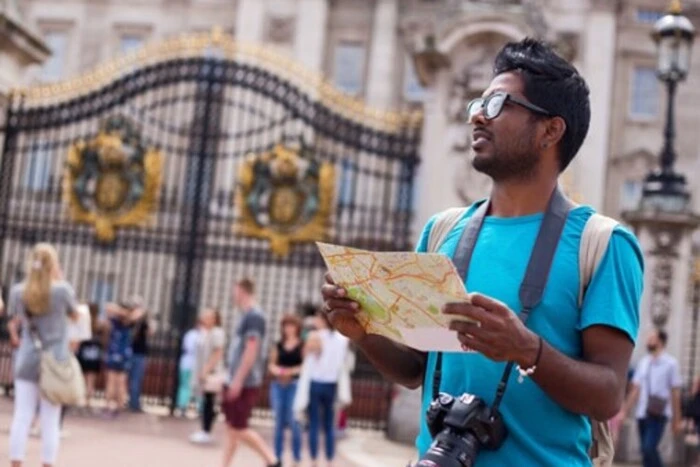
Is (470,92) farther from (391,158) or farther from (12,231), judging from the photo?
(12,231)

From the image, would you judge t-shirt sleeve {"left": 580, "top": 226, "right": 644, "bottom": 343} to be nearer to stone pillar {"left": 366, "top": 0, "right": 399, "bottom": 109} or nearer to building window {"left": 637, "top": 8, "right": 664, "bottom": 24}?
stone pillar {"left": 366, "top": 0, "right": 399, "bottom": 109}

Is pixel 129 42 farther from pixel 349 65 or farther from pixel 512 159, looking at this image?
pixel 512 159

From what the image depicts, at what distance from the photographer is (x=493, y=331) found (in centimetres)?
222

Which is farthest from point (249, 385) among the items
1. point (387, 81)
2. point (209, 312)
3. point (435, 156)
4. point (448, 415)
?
point (387, 81)

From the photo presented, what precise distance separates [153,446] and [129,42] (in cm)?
3085

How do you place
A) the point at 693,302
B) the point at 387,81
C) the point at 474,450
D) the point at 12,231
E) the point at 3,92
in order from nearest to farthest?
the point at 474,450
the point at 3,92
the point at 693,302
the point at 12,231
the point at 387,81

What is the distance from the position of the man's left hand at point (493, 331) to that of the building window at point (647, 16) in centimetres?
3730

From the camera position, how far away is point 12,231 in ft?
49.9

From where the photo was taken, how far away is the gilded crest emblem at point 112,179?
1550 cm

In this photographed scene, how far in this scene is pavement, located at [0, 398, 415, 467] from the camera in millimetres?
9766

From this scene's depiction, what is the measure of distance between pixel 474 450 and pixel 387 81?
114 feet

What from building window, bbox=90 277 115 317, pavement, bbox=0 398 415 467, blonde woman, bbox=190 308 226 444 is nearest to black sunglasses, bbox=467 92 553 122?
pavement, bbox=0 398 415 467

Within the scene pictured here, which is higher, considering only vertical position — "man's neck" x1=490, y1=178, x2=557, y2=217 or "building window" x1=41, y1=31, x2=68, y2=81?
"building window" x1=41, y1=31, x2=68, y2=81

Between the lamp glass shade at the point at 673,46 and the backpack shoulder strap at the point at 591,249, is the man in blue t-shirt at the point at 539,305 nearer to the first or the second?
the backpack shoulder strap at the point at 591,249
